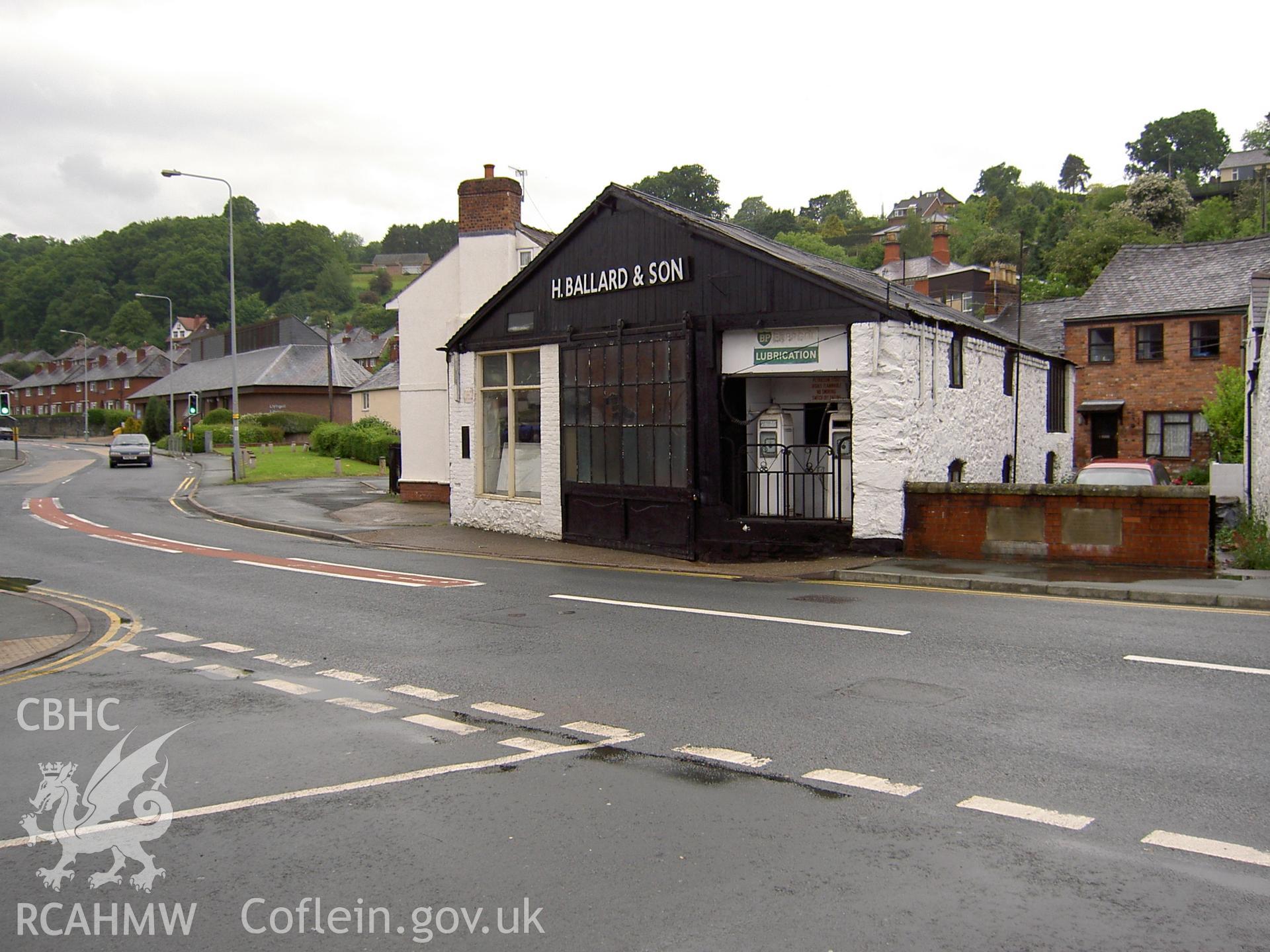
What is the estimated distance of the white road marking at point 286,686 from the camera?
8.78 m

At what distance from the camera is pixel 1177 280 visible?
3906cm

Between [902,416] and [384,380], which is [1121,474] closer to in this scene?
[902,416]

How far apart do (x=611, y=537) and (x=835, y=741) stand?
1280 cm

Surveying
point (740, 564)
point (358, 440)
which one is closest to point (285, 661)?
point (740, 564)

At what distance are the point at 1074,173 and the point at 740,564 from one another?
160724mm

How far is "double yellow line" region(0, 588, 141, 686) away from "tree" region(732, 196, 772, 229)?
145743 mm

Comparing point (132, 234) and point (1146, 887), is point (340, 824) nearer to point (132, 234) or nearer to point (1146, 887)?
point (1146, 887)

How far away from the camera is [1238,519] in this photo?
2197 cm

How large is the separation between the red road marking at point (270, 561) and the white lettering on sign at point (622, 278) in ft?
22.0

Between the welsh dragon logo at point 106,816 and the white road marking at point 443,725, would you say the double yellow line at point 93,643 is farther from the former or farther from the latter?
the white road marking at point 443,725

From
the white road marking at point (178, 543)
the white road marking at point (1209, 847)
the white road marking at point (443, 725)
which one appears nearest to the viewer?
Answer: the white road marking at point (1209, 847)

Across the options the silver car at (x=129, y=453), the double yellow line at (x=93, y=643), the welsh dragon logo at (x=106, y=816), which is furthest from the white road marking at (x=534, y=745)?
the silver car at (x=129, y=453)

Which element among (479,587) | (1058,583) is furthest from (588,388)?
(1058,583)

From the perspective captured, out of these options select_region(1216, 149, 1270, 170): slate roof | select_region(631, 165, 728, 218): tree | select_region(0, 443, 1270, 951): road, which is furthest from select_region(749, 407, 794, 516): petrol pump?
select_region(1216, 149, 1270, 170): slate roof
